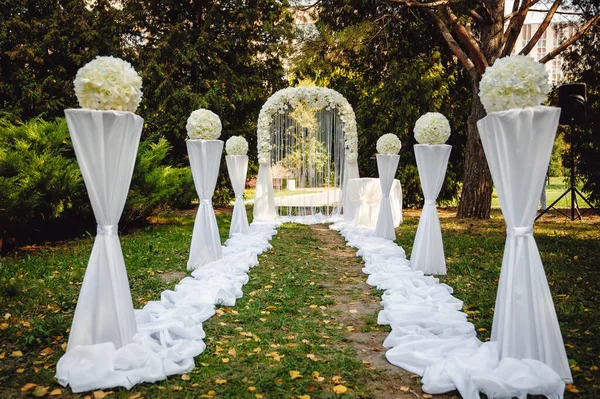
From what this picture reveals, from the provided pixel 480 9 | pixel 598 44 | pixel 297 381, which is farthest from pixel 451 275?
pixel 598 44

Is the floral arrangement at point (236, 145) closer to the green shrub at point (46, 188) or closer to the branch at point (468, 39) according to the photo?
the green shrub at point (46, 188)

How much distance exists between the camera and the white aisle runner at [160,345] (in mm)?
2904

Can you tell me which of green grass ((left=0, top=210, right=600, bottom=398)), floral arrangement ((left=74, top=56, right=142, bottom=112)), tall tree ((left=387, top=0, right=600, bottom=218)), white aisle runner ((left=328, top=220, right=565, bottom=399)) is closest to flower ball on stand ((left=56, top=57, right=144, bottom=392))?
floral arrangement ((left=74, top=56, right=142, bottom=112))

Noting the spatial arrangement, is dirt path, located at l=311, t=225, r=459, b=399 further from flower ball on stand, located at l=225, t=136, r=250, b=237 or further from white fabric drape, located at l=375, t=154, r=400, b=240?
flower ball on stand, located at l=225, t=136, r=250, b=237

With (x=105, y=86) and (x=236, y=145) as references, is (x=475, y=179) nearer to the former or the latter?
(x=236, y=145)

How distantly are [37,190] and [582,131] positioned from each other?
503 inches

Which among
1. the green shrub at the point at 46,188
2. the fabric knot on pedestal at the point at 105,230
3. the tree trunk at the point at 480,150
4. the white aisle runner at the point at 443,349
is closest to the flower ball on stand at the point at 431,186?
the white aisle runner at the point at 443,349

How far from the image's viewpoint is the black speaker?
8.97m

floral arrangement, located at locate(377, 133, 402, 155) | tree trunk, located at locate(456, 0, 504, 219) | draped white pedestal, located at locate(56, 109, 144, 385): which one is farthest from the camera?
tree trunk, located at locate(456, 0, 504, 219)

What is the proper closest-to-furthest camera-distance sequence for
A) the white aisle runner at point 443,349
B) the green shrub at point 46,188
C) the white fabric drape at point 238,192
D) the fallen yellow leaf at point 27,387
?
the white aisle runner at point 443,349 → the fallen yellow leaf at point 27,387 → the green shrub at point 46,188 → the white fabric drape at point 238,192

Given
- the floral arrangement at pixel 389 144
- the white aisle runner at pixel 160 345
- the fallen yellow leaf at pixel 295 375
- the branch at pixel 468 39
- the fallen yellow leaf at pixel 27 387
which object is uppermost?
the branch at pixel 468 39

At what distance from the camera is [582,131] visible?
1206 centimetres

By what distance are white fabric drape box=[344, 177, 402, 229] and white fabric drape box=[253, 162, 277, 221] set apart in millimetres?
2172

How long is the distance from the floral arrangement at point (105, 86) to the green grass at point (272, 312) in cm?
188
